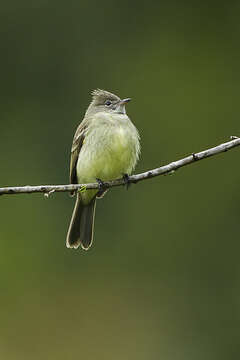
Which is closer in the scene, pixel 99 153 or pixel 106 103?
pixel 99 153

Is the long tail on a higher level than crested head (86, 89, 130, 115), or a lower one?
lower

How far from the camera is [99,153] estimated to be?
7.17m

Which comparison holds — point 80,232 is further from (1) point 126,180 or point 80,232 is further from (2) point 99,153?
(1) point 126,180

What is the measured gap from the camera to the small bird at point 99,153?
7.13m

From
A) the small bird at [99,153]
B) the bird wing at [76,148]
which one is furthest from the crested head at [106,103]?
the bird wing at [76,148]

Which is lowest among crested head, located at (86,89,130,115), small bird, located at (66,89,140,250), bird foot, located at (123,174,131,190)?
bird foot, located at (123,174,131,190)

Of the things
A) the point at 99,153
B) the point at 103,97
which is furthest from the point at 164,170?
the point at 103,97

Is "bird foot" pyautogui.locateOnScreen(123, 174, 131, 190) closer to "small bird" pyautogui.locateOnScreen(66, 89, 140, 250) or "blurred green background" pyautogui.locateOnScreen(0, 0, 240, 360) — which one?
"small bird" pyautogui.locateOnScreen(66, 89, 140, 250)

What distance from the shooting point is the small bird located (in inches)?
281

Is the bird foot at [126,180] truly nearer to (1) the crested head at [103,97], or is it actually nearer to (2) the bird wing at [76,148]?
(2) the bird wing at [76,148]

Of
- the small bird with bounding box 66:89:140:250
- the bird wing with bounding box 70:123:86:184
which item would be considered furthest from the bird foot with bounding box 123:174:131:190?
the bird wing with bounding box 70:123:86:184
